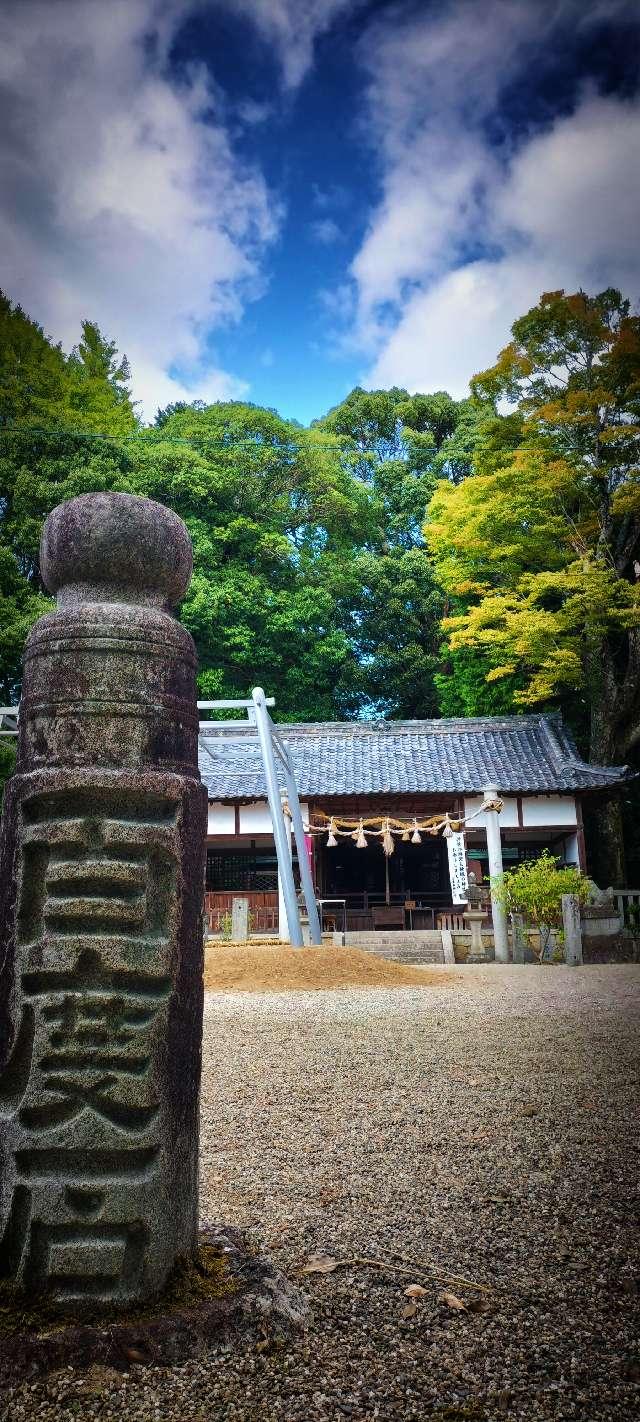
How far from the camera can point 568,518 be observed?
65.1ft

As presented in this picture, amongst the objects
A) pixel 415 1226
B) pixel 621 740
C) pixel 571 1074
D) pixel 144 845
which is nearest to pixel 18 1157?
pixel 144 845

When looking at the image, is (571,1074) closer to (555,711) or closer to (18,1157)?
(18,1157)

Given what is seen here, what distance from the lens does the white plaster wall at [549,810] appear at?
19078 mm

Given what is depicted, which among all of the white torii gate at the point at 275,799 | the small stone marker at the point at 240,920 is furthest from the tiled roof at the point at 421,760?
the white torii gate at the point at 275,799

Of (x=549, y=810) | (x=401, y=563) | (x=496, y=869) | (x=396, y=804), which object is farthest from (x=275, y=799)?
(x=401, y=563)

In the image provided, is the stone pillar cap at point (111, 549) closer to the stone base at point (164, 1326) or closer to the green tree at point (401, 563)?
the stone base at point (164, 1326)

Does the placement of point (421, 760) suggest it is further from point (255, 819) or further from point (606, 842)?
point (606, 842)

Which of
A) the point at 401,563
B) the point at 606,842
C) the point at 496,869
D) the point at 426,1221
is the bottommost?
the point at 426,1221

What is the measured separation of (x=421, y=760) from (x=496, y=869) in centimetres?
656

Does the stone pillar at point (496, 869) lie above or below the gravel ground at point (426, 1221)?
Result: above

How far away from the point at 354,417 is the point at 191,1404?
31.0 m

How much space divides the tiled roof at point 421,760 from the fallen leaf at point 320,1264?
1485 cm

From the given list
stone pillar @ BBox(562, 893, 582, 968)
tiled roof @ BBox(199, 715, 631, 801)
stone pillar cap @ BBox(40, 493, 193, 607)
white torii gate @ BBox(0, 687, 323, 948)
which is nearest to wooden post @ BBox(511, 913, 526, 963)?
stone pillar @ BBox(562, 893, 582, 968)

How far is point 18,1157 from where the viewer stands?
224 centimetres
